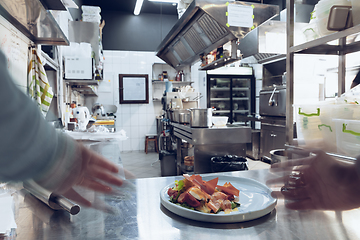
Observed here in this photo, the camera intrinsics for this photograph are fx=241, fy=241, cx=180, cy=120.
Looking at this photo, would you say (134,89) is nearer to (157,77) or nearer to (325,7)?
(157,77)

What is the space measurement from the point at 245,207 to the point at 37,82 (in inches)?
74.5

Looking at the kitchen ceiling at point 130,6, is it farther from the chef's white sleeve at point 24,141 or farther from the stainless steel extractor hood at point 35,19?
the chef's white sleeve at point 24,141

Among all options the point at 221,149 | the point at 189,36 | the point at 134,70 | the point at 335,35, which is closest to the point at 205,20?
the point at 189,36

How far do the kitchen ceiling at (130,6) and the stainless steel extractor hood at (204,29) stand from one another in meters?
2.37

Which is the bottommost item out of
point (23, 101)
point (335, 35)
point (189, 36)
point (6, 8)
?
point (23, 101)

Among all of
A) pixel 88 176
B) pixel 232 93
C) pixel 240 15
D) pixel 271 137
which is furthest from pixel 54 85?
pixel 232 93

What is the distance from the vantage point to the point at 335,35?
2.80 ft

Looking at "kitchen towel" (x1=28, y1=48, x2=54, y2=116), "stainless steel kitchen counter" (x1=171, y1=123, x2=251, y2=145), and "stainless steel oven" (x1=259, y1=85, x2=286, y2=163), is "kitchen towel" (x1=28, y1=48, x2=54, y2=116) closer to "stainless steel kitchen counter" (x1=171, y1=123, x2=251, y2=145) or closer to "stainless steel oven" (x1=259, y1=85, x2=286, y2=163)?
"stainless steel kitchen counter" (x1=171, y1=123, x2=251, y2=145)

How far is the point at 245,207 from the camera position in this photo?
670mm

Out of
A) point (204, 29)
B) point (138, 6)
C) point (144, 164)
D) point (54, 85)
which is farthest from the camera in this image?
point (138, 6)

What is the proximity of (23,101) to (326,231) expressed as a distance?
74cm

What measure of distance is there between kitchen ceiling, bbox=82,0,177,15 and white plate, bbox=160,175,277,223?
647 cm

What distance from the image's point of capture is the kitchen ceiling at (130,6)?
6.30 metres

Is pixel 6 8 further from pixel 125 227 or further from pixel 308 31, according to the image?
pixel 308 31
